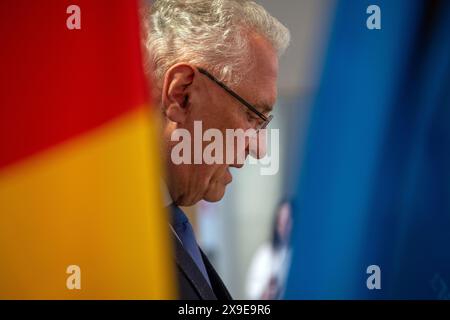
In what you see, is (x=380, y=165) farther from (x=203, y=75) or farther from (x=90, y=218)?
(x=90, y=218)

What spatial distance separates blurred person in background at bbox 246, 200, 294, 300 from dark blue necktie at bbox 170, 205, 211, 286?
0.86 feet

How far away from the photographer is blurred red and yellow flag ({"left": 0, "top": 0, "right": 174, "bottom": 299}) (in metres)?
1.47

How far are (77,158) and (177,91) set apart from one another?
24 cm

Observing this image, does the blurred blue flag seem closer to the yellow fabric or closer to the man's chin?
the man's chin

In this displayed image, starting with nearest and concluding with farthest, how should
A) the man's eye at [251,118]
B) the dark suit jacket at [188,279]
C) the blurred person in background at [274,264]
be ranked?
the dark suit jacket at [188,279] < the man's eye at [251,118] < the blurred person in background at [274,264]

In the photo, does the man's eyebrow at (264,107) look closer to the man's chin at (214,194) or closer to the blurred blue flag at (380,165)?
the blurred blue flag at (380,165)

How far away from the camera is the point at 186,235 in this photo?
5.09 ft

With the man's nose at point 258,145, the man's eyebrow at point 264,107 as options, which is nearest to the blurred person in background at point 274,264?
the man's nose at point 258,145

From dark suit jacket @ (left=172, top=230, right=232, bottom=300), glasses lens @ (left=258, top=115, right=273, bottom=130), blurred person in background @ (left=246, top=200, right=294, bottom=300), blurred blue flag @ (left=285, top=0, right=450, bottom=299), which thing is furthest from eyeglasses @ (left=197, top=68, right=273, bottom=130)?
dark suit jacket @ (left=172, top=230, right=232, bottom=300)

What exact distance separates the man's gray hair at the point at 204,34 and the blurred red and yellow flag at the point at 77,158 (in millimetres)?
78

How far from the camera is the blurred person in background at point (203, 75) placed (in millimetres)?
1517

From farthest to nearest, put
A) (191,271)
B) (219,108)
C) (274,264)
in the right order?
(274,264)
(219,108)
(191,271)

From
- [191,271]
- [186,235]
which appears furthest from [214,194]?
[191,271]
